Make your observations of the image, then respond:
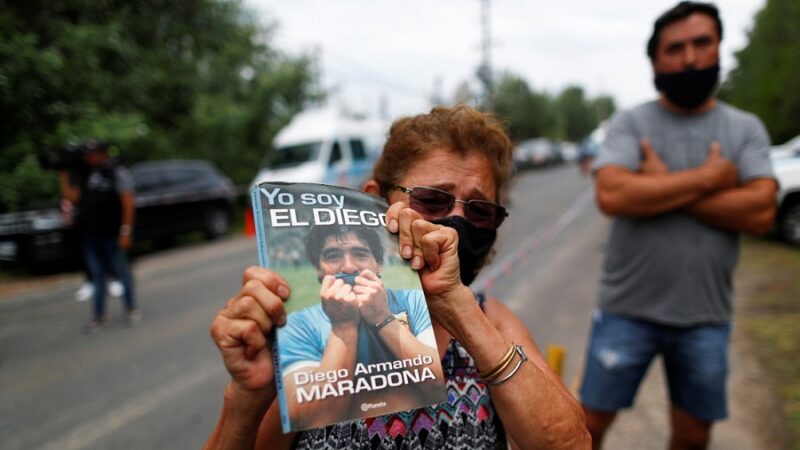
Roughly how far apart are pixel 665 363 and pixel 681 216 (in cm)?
67

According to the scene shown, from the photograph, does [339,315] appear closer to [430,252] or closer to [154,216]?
[430,252]

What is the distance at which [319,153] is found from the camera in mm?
13492

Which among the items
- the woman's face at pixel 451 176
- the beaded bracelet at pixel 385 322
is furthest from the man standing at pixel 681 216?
the beaded bracelet at pixel 385 322

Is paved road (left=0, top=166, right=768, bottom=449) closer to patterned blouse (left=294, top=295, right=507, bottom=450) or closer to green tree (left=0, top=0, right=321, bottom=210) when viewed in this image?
patterned blouse (left=294, top=295, right=507, bottom=450)

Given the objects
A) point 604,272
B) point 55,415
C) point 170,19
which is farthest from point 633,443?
point 170,19

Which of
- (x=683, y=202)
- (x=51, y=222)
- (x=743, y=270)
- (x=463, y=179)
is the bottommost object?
(x=743, y=270)

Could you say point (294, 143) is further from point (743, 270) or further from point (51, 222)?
point (743, 270)

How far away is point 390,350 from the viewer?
0.90 m

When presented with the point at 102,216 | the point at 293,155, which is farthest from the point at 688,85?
the point at 293,155

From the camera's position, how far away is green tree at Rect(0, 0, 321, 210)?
17.0ft

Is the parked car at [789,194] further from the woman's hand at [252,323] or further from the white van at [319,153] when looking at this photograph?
the woman's hand at [252,323]

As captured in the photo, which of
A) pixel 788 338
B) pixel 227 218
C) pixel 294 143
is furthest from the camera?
pixel 294 143

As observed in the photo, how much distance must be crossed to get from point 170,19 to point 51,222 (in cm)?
465

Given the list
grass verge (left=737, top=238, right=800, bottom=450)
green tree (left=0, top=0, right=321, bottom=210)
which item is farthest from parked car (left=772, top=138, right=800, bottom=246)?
green tree (left=0, top=0, right=321, bottom=210)
